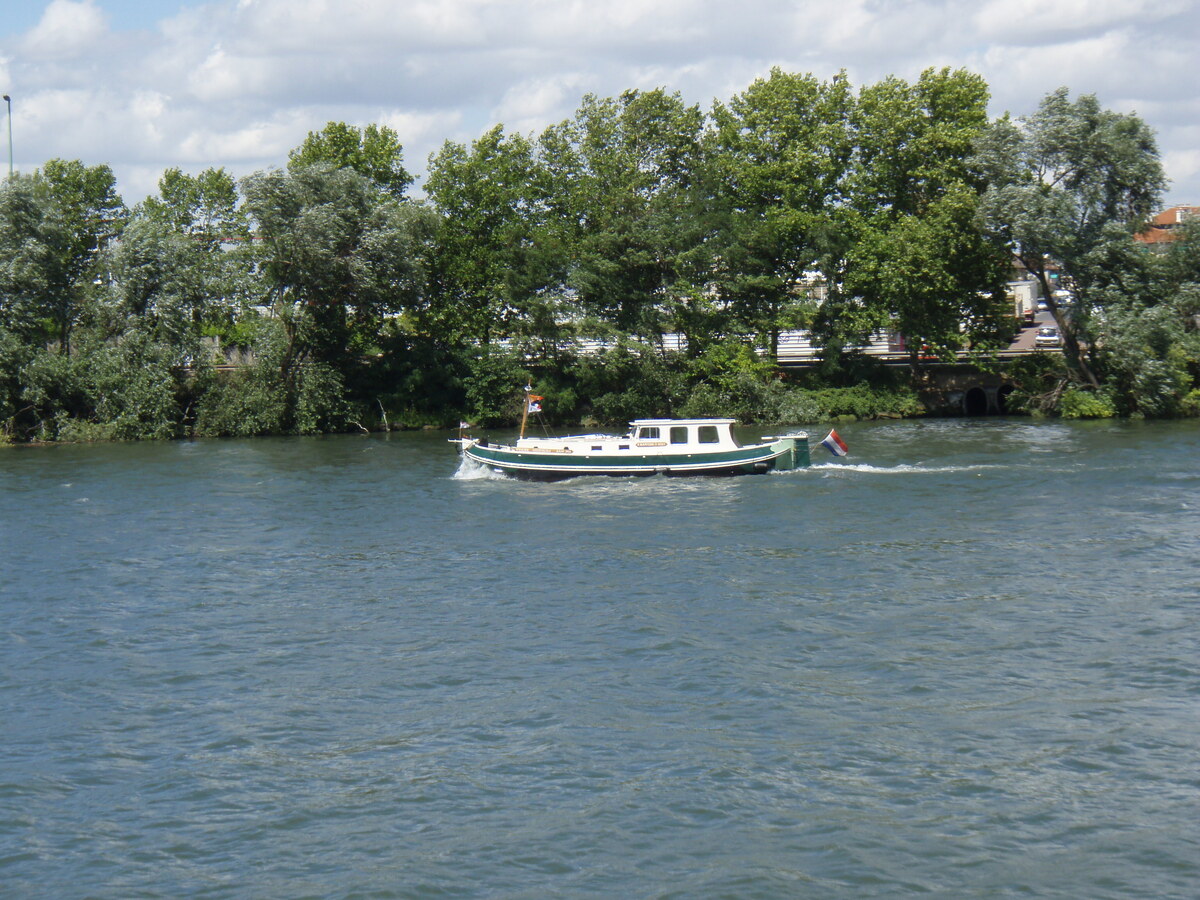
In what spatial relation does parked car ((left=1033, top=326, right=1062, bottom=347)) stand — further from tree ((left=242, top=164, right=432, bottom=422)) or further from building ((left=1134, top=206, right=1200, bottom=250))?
tree ((left=242, top=164, right=432, bottom=422))

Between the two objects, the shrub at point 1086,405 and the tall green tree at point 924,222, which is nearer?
the shrub at point 1086,405

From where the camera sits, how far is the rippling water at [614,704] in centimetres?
1301

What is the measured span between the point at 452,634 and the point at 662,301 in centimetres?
4755

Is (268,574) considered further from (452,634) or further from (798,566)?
(798,566)

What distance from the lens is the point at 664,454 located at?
43688 mm

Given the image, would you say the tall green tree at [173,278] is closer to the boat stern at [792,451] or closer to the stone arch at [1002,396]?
the boat stern at [792,451]

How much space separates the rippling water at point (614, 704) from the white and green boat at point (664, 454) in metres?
8.35

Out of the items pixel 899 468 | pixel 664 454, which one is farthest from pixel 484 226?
pixel 899 468

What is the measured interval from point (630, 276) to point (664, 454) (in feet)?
83.3

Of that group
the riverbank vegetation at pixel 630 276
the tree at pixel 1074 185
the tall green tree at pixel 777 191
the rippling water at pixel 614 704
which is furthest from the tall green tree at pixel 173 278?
the tree at pixel 1074 185

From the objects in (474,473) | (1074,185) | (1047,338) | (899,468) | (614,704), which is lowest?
(614,704)

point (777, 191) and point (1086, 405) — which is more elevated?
point (777, 191)

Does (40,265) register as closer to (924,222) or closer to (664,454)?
(664,454)

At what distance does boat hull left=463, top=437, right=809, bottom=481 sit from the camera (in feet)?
142
